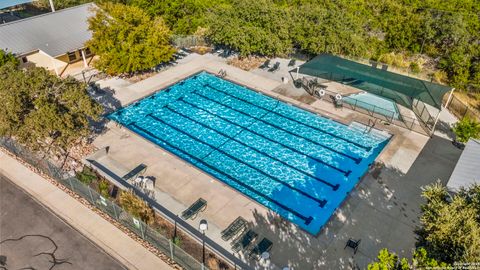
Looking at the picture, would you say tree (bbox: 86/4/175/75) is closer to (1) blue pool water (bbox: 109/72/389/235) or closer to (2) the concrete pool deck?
(1) blue pool water (bbox: 109/72/389/235)

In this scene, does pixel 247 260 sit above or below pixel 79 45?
below

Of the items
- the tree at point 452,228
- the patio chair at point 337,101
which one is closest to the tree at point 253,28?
the patio chair at point 337,101

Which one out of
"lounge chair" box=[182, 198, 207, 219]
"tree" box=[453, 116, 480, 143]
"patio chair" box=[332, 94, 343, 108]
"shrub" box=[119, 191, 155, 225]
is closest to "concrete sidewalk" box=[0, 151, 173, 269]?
"shrub" box=[119, 191, 155, 225]

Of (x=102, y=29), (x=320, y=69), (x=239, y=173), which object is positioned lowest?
(x=239, y=173)

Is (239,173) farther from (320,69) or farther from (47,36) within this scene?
(47,36)

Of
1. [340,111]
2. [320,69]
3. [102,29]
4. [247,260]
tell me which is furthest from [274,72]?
[247,260]

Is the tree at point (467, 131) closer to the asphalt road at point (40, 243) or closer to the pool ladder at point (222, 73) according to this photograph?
the pool ladder at point (222, 73)

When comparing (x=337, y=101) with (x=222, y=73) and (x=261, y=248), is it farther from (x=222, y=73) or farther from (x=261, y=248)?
(x=261, y=248)
